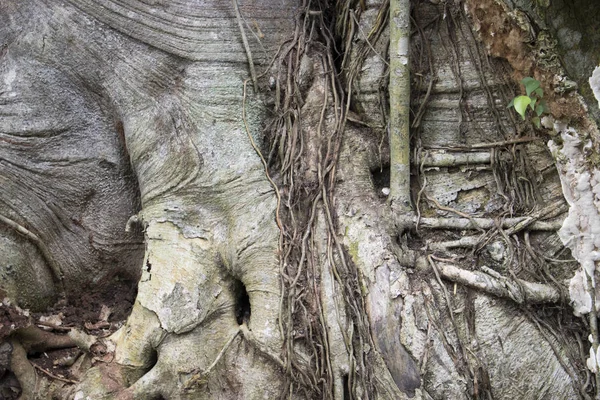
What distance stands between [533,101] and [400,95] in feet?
1.83

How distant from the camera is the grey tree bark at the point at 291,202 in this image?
7.55ft

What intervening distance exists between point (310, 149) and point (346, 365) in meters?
1.02

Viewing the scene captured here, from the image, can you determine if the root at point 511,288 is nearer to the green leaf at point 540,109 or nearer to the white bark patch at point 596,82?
the green leaf at point 540,109

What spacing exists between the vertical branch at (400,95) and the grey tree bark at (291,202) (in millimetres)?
38

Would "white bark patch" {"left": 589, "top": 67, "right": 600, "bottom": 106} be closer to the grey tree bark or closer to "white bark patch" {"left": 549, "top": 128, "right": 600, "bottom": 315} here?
the grey tree bark

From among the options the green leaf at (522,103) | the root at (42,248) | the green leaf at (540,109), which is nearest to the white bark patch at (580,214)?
the green leaf at (540,109)

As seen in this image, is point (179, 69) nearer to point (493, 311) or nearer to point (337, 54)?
point (337, 54)

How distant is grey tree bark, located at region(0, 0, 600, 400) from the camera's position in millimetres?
2303

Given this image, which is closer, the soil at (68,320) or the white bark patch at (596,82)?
the white bark patch at (596,82)

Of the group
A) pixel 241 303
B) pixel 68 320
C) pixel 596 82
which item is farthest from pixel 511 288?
pixel 68 320

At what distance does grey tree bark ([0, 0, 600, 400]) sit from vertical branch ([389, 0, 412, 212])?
38 mm

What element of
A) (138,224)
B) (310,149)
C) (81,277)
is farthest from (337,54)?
(81,277)

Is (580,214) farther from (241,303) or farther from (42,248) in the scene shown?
(42,248)

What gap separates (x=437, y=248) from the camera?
2490 mm
